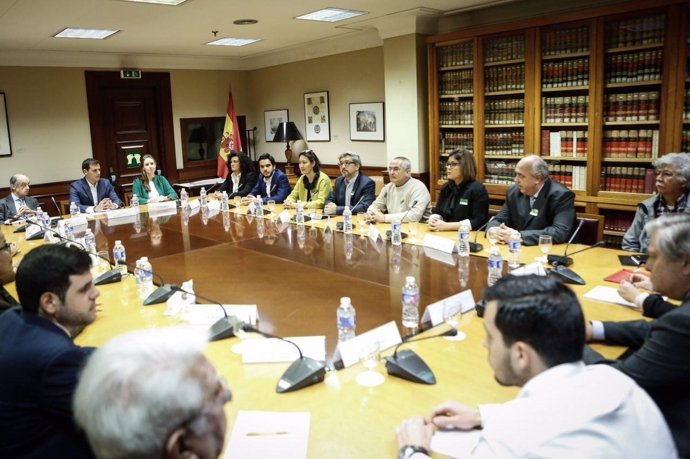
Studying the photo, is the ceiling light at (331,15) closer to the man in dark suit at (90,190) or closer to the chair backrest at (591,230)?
the man in dark suit at (90,190)

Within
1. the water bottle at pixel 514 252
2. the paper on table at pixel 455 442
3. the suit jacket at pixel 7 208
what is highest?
the suit jacket at pixel 7 208

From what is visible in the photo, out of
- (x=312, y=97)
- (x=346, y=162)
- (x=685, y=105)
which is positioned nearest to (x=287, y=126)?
(x=312, y=97)

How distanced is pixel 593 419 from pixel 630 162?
14.4ft

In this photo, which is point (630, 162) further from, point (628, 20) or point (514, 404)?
point (514, 404)

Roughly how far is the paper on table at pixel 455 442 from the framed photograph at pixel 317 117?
22.6 ft

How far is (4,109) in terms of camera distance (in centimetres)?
700

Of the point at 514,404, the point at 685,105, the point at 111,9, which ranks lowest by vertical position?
the point at 514,404

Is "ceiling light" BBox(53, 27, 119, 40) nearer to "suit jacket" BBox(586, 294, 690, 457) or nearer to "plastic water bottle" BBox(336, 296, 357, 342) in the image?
"plastic water bottle" BBox(336, 296, 357, 342)

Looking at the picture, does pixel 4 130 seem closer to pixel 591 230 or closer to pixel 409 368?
pixel 591 230

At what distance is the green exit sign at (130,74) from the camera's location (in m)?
7.83

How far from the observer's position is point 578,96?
5008mm

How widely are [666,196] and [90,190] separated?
5230 millimetres

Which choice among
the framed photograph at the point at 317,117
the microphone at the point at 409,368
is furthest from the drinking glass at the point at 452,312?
the framed photograph at the point at 317,117

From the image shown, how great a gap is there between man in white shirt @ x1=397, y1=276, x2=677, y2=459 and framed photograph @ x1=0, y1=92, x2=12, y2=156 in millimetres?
7410
